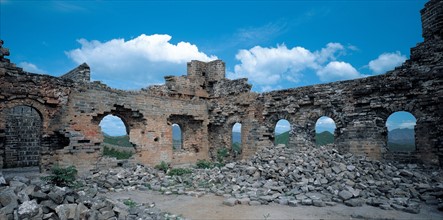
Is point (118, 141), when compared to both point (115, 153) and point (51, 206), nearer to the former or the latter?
point (115, 153)

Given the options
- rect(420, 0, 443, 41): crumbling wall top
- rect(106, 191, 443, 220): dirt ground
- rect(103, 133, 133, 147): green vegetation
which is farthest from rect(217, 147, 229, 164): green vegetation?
rect(103, 133, 133, 147): green vegetation

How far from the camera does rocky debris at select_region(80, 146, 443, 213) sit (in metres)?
7.54

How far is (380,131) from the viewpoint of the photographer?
35.9ft

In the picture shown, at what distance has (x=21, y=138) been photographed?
16000 mm

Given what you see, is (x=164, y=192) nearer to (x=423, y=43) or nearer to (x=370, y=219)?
(x=370, y=219)

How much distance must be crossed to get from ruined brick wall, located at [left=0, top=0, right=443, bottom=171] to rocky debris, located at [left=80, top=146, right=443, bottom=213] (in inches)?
51.4

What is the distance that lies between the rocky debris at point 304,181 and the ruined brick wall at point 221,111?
1.31 meters

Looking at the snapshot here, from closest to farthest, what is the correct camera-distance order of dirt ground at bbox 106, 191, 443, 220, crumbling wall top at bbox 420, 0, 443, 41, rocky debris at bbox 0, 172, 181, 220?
1. rocky debris at bbox 0, 172, 181, 220
2. dirt ground at bbox 106, 191, 443, 220
3. crumbling wall top at bbox 420, 0, 443, 41

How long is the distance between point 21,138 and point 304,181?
1605 cm

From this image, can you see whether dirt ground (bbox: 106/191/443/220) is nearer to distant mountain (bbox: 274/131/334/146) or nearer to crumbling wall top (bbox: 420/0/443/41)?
crumbling wall top (bbox: 420/0/443/41)

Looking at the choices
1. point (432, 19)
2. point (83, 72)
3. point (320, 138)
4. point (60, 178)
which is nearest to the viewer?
point (60, 178)

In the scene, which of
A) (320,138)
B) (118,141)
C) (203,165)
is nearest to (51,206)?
(203,165)

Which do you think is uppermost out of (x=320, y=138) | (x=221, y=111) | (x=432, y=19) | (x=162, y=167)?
(x=432, y=19)

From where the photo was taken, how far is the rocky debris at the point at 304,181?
24.7 feet
